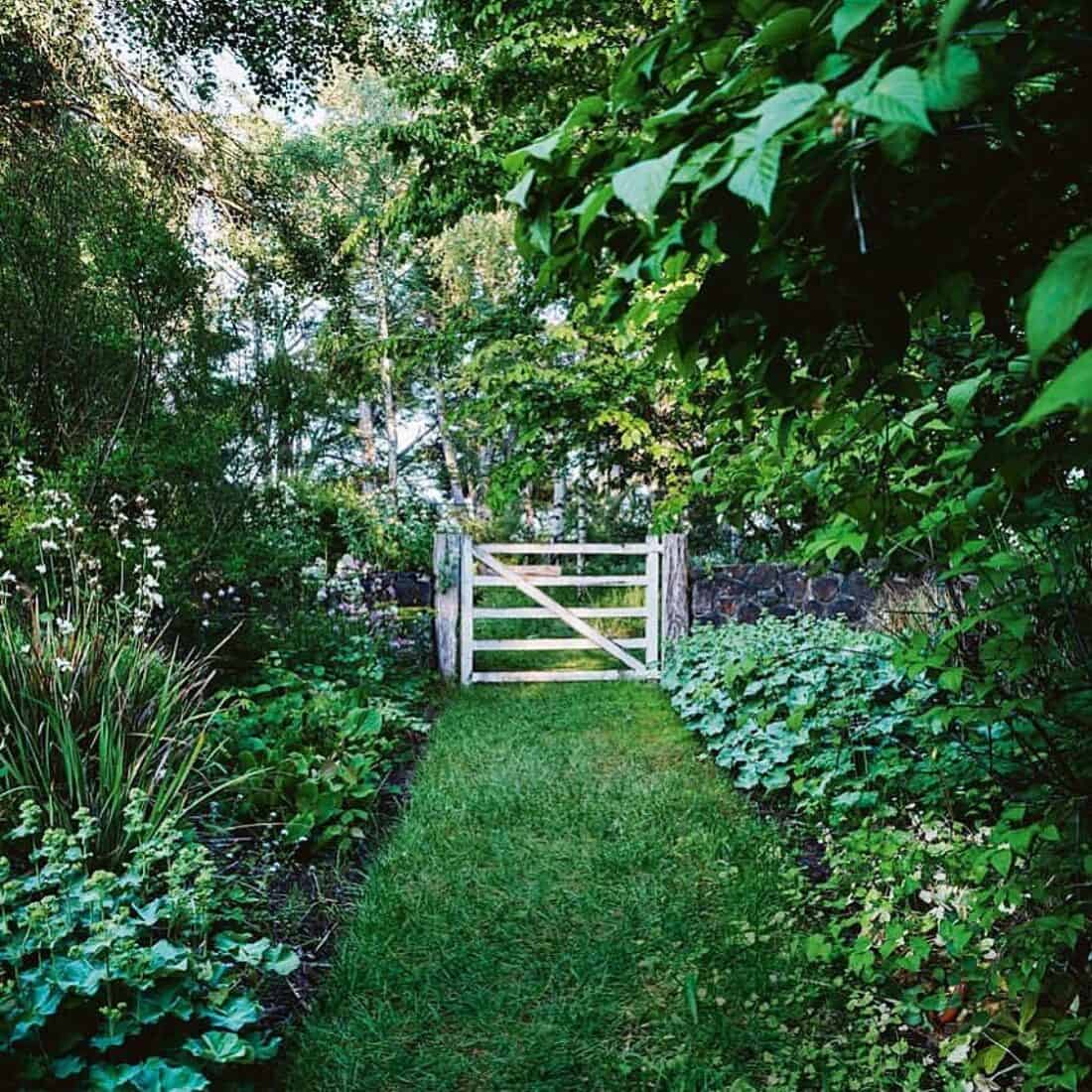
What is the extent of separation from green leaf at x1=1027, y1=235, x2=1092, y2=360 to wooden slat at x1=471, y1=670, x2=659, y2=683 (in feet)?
20.1

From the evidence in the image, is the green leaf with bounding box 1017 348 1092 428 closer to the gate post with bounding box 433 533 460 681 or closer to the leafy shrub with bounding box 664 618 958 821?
the leafy shrub with bounding box 664 618 958 821

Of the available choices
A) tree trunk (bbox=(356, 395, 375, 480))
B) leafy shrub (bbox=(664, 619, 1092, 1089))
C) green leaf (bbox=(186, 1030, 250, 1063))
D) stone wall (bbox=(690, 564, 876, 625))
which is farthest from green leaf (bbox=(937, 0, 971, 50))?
tree trunk (bbox=(356, 395, 375, 480))

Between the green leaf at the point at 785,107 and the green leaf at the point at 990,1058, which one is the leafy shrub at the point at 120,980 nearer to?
the green leaf at the point at 990,1058

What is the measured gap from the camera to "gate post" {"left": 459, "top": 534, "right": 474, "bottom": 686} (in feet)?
21.5

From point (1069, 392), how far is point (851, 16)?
362 millimetres

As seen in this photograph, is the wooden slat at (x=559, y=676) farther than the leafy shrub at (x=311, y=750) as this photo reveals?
Yes

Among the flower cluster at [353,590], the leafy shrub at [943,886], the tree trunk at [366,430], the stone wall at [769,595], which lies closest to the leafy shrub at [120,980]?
the leafy shrub at [943,886]

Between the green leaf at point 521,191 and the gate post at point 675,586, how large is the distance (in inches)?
240

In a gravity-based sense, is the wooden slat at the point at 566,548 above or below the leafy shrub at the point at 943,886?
above

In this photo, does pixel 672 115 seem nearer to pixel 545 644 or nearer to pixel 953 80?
pixel 953 80

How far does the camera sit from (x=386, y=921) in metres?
2.62

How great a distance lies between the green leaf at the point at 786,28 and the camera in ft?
2.31

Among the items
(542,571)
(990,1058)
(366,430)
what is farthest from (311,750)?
(366,430)

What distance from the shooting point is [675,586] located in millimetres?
6844
